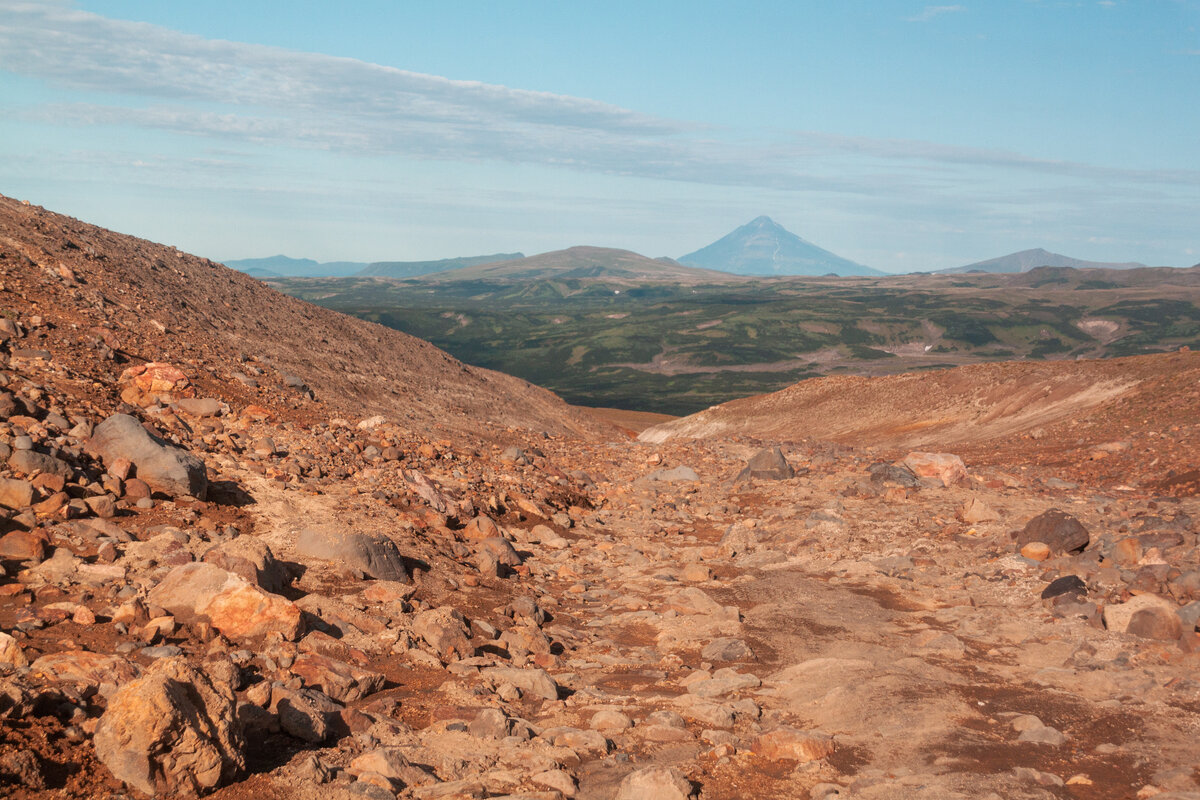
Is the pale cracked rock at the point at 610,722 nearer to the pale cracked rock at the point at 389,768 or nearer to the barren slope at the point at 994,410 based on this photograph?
the pale cracked rock at the point at 389,768

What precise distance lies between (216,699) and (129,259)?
77.9ft

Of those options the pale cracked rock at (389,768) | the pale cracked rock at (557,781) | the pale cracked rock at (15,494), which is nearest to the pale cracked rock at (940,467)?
the pale cracked rock at (557,781)

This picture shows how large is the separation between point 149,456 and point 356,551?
3043mm

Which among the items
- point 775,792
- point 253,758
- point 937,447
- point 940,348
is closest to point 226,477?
point 253,758

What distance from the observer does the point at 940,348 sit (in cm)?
19425

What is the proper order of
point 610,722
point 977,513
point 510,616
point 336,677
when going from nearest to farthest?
1. point 336,677
2. point 610,722
3. point 510,616
4. point 977,513

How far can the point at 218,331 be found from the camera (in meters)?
23.2

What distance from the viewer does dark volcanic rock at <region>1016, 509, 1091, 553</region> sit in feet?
41.8

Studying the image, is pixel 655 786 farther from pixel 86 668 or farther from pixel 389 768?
pixel 86 668

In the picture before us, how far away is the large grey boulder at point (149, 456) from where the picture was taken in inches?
429

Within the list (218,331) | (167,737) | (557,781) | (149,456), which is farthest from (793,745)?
(218,331)

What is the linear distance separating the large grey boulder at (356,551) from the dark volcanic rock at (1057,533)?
9700 mm

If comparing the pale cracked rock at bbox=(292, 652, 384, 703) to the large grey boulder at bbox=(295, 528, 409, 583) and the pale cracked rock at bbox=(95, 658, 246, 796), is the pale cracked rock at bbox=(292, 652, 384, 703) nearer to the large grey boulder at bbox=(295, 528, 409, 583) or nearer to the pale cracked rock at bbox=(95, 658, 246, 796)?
the pale cracked rock at bbox=(95, 658, 246, 796)

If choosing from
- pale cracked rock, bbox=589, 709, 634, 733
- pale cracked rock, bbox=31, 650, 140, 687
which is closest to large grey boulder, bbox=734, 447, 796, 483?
pale cracked rock, bbox=589, 709, 634, 733
